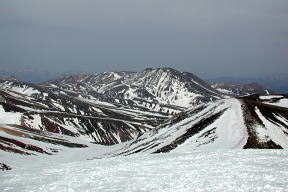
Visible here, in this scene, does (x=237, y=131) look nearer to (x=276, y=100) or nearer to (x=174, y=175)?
(x=174, y=175)

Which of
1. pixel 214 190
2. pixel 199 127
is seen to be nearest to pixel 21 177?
pixel 214 190

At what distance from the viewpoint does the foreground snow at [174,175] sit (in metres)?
27.0

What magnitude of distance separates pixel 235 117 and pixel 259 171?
6838 centimetres

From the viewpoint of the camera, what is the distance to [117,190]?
88.0 ft

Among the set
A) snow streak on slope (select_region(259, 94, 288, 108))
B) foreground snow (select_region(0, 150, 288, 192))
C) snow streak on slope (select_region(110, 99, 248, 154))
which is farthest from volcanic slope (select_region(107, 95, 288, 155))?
foreground snow (select_region(0, 150, 288, 192))

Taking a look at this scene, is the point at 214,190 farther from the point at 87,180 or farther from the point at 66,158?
the point at 66,158

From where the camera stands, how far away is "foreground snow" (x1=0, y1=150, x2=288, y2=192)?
27016 mm

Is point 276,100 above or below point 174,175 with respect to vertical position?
below

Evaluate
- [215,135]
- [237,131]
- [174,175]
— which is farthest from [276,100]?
[174,175]

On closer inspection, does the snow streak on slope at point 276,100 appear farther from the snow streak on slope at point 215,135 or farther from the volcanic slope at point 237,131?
the snow streak on slope at point 215,135

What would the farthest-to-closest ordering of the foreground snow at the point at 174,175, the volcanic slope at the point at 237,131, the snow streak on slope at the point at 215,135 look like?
1. the snow streak on slope at the point at 215,135
2. the volcanic slope at the point at 237,131
3. the foreground snow at the point at 174,175

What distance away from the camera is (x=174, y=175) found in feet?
103

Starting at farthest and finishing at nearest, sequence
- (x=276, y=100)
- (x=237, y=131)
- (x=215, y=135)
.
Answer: (x=276, y=100), (x=237, y=131), (x=215, y=135)

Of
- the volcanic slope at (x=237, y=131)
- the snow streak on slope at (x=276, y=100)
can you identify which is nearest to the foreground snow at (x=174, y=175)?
the volcanic slope at (x=237, y=131)
